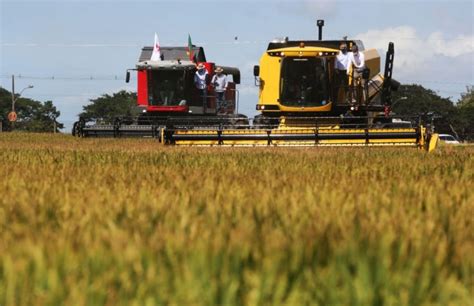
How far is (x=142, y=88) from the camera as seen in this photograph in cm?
3209

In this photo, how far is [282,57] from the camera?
2142cm

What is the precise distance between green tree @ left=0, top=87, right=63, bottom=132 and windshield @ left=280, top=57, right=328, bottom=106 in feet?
360

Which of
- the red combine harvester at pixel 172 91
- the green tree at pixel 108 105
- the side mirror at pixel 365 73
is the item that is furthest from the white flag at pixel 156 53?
the green tree at pixel 108 105

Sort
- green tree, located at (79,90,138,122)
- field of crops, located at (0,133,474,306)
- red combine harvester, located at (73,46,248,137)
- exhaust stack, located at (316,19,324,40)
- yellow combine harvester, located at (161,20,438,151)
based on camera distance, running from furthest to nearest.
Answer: green tree, located at (79,90,138,122), red combine harvester, located at (73,46,248,137), exhaust stack, located at (316,19,324,40), yellow combine harvester, located at (161,20,438,151), field of crops, located at (0,133,474,306)

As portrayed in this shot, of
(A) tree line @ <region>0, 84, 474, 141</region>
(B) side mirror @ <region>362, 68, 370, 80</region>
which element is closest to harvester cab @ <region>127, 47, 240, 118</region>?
(B) side mirror @ <region>362, 68, 370, 80</region>

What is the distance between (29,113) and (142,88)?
11244cm

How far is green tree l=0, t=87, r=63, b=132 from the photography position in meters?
130

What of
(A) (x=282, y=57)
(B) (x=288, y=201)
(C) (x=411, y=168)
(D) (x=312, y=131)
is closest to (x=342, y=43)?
(A) (x=282, y=57)

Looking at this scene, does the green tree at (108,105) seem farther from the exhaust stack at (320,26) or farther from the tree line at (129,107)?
the exhaust stack at (320,26)

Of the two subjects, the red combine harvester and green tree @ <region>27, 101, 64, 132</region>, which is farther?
green tree @ <region>27, 101, 64, 132</region>

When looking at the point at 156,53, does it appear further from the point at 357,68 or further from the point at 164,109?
the point at 357,68

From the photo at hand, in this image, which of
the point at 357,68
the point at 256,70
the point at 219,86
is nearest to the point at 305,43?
the point at 256,70

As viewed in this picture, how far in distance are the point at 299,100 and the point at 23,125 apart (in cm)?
11484

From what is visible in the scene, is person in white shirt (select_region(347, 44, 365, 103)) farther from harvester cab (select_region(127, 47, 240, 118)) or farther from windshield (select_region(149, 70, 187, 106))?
windshield (select_region(149, 70, 187, 106))
